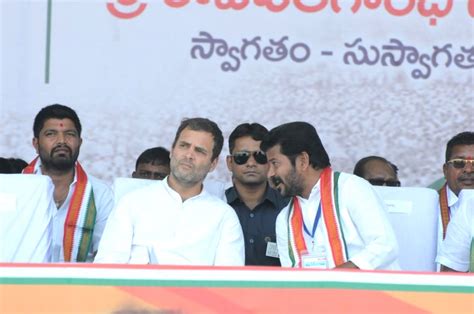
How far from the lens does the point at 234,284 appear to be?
9.10ft

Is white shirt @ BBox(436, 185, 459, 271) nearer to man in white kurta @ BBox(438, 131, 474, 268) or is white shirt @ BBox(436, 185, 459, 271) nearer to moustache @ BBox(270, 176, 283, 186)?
man in white kurta @ BBox(438, 131, 474, 268)

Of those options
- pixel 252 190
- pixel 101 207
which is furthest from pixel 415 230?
pixel 101 207

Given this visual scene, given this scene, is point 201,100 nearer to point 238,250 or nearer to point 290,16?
point 290,16

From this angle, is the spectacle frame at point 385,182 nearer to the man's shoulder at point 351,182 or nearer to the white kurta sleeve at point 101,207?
the man's shoulder at point 351,182

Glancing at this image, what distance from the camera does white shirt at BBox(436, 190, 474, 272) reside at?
13.0 ft

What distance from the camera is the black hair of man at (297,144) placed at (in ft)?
13.0

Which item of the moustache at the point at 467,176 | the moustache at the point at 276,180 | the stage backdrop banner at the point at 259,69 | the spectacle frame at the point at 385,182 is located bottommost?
the spectacle frame at the point at 385,182

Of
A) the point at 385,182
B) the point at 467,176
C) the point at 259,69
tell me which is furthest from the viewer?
the point at 259,69

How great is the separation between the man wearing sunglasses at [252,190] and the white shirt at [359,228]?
0.59 meters

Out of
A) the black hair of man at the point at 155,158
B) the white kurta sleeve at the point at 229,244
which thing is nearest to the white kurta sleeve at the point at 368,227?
the white kurta sleeve at the point at 229,244

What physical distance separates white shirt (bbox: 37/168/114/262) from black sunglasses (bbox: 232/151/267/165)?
1.87 ft

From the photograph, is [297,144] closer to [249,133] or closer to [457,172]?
[249,133]

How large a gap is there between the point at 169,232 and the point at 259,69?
2.18 meters

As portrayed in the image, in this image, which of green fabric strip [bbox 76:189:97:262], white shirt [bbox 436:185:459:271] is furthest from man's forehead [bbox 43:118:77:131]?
white shirt [bbox 436:185:459:271]
